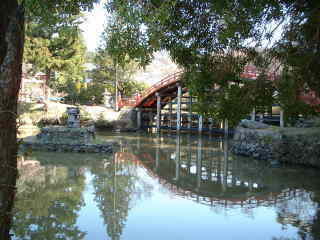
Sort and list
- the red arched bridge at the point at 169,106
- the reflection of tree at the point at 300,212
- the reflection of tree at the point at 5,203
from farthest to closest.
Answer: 1. the red arched bridge at the point at 169,106
2. the reflection of tree at the point at 300,212
3. the reflection of tree at the point at 5,203

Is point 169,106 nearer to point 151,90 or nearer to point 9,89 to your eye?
point 151,90

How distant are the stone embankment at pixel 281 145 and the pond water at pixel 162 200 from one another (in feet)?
3.12

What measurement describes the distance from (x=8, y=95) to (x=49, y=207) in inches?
144

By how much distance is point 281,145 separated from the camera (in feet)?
43.1

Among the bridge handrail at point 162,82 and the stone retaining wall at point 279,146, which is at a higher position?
the bridge handrail at point 162,82

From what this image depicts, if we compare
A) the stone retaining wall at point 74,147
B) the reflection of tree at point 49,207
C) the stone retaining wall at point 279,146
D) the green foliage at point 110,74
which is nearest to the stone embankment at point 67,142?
the stone retaining wall at point 74,147

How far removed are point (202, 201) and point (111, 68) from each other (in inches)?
912

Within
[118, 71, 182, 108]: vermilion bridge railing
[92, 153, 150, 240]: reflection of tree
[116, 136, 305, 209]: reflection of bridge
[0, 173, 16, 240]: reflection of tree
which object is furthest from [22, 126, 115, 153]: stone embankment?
[0, 173, 16, 240]: reflection of tree

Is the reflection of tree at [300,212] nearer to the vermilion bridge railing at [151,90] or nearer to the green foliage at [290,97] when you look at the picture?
the green foliage at [290,97]

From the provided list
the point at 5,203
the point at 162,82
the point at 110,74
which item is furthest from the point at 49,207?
the point at 110,74

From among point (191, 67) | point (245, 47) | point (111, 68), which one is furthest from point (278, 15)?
point (111, 68)

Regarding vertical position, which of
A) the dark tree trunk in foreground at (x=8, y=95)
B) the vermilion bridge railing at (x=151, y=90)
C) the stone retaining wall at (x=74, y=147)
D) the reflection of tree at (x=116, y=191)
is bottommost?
the reflection of tree at (x=116, y=191)

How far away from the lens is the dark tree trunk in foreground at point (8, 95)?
139 inches

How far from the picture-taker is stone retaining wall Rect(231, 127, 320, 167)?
39.4ft
